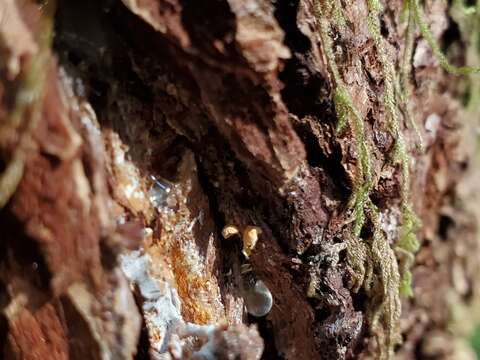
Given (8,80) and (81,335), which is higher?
(8,80)

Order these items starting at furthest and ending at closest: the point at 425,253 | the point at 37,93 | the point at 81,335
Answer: the point at 425,253, the point at 81,335, the point at 37,93

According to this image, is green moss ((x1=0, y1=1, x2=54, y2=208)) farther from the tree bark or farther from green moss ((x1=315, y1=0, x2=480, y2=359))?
green moss ((x1=315, y1=0, x2=480, y2=359))

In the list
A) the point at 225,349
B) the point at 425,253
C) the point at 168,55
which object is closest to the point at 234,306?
the point at 225,349

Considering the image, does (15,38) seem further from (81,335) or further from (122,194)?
→ (81,335)

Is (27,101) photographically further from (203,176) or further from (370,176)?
(370,176)

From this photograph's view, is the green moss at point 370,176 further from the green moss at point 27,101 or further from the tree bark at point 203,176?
the green moss at point 27,101

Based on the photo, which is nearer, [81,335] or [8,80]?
[8,80]

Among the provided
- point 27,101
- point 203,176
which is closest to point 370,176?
point 203,176

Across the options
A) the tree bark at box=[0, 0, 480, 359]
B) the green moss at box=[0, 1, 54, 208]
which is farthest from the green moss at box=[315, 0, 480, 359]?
the green moss at box=[0, 1, 54, 208]

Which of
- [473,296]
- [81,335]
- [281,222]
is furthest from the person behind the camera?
[473,296]
